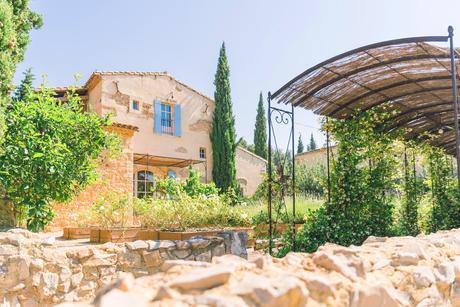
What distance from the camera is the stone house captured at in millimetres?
13695

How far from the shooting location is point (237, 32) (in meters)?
11.0

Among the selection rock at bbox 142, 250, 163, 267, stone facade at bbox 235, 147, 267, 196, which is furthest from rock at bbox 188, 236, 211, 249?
stone facade at bbox 235, 147, 267, 196

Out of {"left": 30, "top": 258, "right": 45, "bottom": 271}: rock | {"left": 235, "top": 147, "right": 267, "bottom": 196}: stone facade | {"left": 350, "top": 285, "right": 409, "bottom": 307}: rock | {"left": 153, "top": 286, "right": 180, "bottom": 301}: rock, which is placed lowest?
{"left": 30, "top": 258, "right": 45, "bottom": 271}: rock

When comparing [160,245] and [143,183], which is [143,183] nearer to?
[143,183]

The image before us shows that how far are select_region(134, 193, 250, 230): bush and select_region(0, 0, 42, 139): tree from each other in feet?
11.4

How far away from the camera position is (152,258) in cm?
415

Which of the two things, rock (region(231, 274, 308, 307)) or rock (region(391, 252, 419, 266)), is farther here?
rock (region(391, 252, 419, 266))

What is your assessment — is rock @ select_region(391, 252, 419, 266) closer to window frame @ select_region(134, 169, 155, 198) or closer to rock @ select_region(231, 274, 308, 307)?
rock @ select_region(231, 274, 308, 307)

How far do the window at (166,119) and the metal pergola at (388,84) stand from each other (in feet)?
32.3

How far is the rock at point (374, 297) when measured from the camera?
57.6 inches

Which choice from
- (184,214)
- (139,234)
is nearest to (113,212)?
(139,234)

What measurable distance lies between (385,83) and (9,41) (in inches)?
213

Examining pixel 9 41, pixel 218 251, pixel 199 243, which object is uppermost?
pixel 9 41

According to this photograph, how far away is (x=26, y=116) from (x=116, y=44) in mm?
5940
